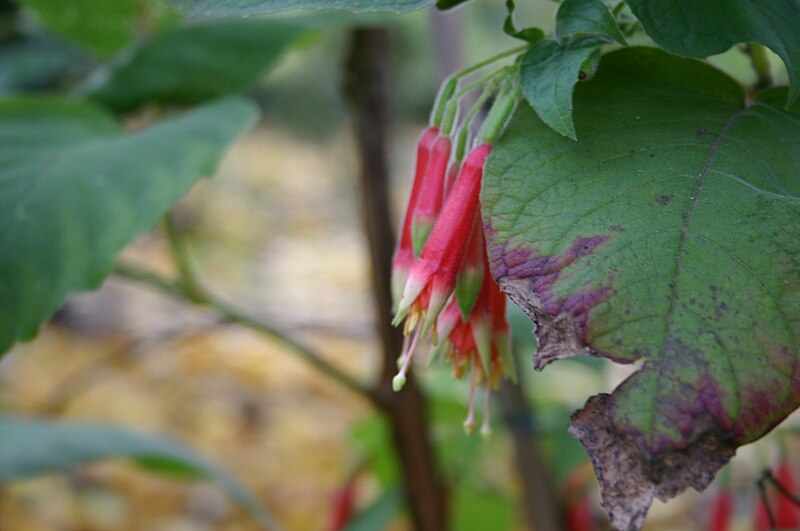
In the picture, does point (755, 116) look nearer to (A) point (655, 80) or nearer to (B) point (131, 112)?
(A) point (655, 80)


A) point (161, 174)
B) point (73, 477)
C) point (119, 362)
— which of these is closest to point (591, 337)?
point (161, 174)

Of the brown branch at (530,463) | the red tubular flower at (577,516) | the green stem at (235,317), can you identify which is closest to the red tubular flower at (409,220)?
the green stem at (235,317)

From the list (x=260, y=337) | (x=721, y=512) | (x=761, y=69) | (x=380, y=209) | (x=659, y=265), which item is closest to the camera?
(x=659, y=265)

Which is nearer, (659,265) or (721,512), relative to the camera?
(659,265)

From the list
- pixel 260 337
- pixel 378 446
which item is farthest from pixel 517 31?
pixel 260 337

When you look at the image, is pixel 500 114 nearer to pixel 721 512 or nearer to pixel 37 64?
pixel 721 512

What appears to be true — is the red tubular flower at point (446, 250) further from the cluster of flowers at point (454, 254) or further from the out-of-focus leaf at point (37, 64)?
the out-of-focus leaf at point (37, 64)

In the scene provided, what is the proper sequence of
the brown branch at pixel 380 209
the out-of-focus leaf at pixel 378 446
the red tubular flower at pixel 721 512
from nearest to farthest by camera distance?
the red tubular flower at pixel 721 512, the brown branch at pixel 380 209, the out-of-focus leaf at pixel 378 446
